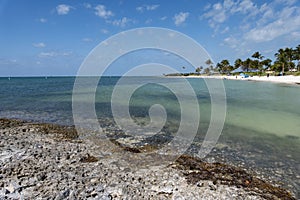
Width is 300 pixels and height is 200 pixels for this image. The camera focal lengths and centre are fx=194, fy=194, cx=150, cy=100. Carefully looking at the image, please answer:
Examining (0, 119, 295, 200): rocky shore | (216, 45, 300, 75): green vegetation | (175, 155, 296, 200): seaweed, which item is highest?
(216, 45, 300, 75): green vegetation

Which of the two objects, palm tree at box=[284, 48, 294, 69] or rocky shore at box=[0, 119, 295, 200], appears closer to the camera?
rocky shore at box=[0, 119, 295, 200]

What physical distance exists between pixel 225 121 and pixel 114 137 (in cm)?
866

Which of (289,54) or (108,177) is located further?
(289,54)

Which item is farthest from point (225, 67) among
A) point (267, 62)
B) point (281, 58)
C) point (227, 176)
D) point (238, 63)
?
point (227, 176)

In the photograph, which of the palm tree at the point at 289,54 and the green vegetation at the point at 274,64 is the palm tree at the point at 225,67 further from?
the palm tree at the point at 289,54

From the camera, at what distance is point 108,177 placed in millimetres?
5637

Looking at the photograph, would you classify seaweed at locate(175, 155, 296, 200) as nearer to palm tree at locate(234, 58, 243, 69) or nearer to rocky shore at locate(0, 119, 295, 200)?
rocky shore at locate(0, 119, 295, 200)

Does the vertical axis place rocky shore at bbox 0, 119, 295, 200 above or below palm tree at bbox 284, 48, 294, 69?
below

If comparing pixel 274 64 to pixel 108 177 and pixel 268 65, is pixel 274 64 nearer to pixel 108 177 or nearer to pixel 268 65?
pixel 268 65

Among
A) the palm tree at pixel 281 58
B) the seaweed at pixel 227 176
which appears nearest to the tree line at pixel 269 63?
the palm tree at pixel 281 58

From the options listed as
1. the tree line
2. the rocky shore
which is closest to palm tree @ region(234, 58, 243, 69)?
the tree line

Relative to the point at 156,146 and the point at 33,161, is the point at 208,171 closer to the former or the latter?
the point at 156,146

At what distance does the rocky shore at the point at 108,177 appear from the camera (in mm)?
4902

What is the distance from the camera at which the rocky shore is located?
490cm
